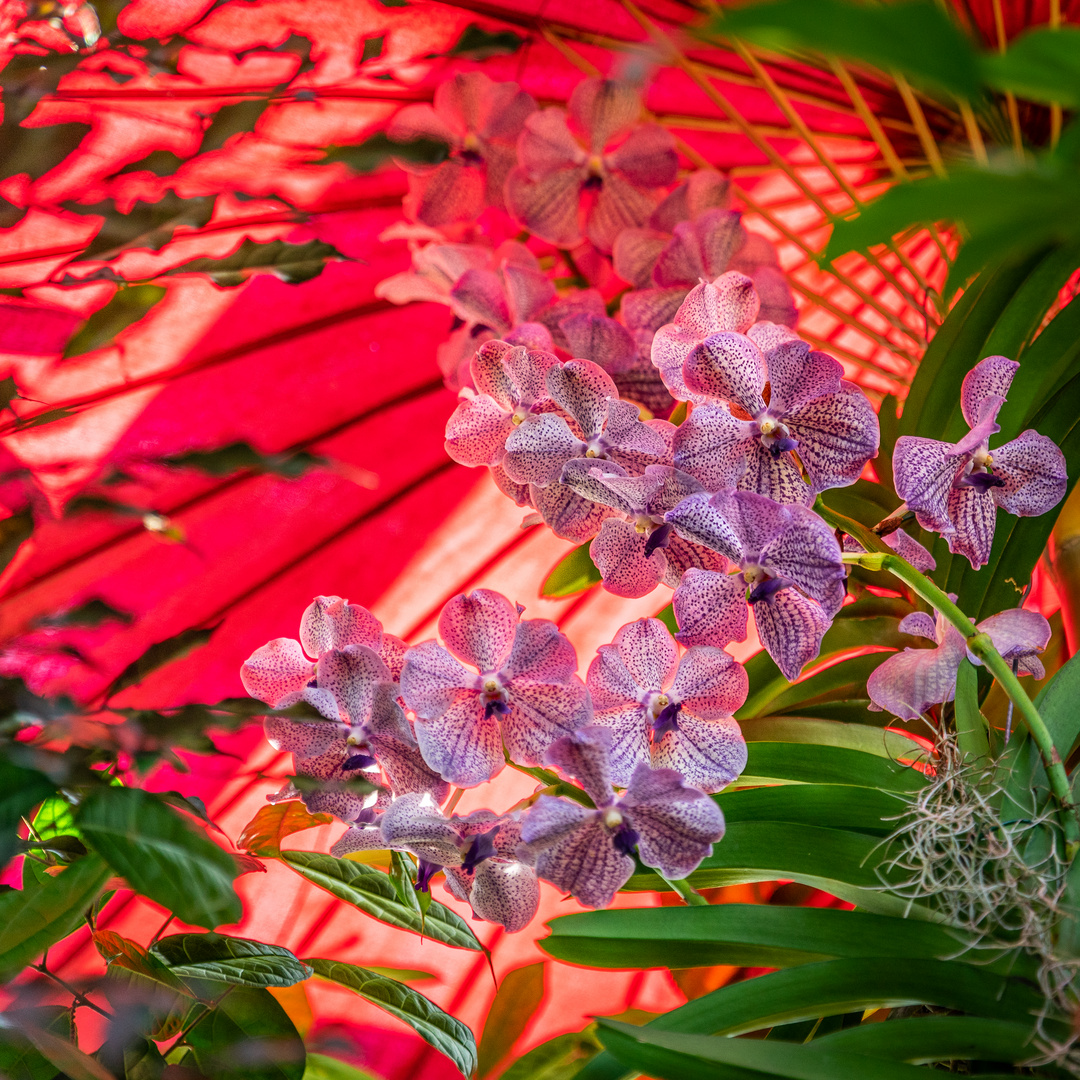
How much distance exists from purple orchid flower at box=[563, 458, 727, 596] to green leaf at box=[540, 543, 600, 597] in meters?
0.15

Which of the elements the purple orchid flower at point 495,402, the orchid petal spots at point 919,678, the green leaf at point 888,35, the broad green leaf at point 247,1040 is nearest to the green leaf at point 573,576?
the purple orchid flower at point 495,402

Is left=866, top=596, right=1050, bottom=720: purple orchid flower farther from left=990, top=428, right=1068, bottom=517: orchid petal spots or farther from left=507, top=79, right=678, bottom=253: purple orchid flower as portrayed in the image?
left=507, top=79, right=678, bottom=253: purple orchid flower

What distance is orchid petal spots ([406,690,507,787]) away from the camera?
1.39 feet

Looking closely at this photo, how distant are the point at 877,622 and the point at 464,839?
1.26 feet

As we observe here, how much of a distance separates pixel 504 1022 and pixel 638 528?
1.58 ft

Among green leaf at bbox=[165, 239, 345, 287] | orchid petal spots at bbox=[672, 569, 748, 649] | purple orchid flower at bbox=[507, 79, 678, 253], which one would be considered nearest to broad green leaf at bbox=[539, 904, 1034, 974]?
orchid petal spots at bbox=[672, 569, 748, 649]

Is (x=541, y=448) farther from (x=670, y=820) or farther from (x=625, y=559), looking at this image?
(x=670, y=820)

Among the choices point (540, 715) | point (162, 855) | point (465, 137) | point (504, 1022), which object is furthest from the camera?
point (465, 137)

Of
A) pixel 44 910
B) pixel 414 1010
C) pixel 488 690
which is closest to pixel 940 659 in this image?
pixel 488 690

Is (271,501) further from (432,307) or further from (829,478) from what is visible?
(829,478)

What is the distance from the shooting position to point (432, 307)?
0.90 m

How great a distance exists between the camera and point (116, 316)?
455mm

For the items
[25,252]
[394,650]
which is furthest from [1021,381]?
[25,252]

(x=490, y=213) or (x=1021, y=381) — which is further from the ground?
(x=490, y=213)
